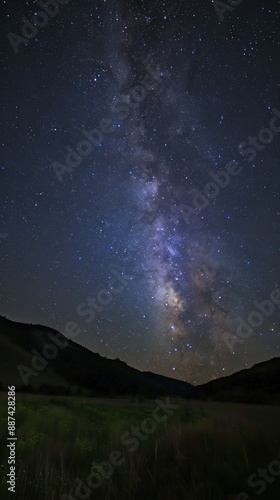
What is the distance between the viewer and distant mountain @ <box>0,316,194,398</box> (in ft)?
178

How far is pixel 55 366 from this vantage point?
67.8 meters

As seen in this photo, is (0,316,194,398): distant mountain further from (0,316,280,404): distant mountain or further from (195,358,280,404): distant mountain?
(195,358,280,404): distant mountain

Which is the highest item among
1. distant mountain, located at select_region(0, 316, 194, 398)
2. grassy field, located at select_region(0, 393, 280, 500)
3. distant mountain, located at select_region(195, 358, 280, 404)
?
distant mountain, located at select_region(0, 316, 194, 398)

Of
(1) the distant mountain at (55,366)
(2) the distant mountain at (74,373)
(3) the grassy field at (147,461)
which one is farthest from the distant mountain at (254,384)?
(3) the grassy field at (147,461)

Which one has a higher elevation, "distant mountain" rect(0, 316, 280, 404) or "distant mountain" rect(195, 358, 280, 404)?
"distant mountain" rect(0, 316, 280, 404)

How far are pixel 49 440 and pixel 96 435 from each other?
3.58 ft

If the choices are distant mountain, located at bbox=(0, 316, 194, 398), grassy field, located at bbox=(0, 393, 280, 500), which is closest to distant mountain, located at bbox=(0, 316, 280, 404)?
distant mountain, located at bbox=(0, 316, 194, 398)

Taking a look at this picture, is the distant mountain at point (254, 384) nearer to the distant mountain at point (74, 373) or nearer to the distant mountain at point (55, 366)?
the distant mountain at point (74, 373)

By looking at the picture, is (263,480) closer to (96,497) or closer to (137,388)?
(96,497)

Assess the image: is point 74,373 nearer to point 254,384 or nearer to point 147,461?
point 254,384

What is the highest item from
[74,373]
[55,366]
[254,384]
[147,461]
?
[55,366]

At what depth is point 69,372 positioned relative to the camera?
6694cm

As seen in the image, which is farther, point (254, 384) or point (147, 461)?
point (254, 384)

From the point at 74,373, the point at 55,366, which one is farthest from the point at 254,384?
the point at 55,366
